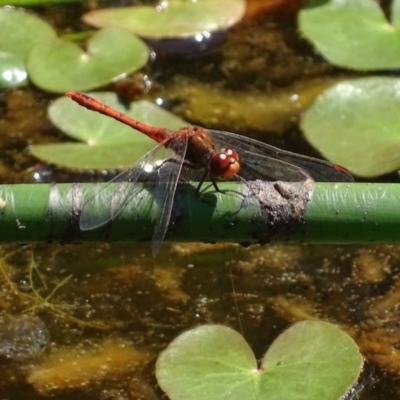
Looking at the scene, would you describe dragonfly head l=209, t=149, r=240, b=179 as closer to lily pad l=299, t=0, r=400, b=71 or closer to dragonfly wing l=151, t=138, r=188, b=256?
dragonfly wing l=151, t=138, r=188, b=256

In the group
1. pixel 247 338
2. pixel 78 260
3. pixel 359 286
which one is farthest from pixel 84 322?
pixel 359 286

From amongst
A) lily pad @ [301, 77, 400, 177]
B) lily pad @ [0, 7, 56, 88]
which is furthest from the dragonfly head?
lily pad @ [0, 7, 56, 88]

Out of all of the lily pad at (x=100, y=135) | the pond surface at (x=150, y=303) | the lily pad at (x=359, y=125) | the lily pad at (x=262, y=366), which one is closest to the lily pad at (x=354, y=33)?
the lily pad at (x=359, y=125)

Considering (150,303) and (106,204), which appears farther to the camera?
(150,303)

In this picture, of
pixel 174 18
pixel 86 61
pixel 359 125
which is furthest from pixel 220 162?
pixel 174 18

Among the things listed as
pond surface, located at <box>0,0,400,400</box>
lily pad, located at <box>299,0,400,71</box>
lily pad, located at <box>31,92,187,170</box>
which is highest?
lily pad, located at <box>299,0,400,71</box>

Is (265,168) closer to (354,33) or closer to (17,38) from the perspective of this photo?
(354,33)
